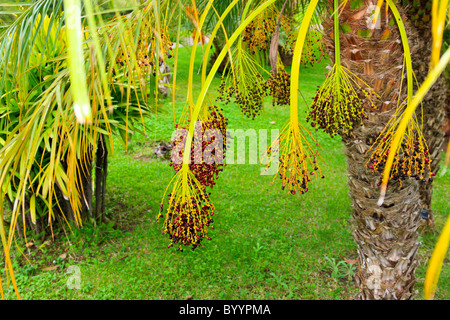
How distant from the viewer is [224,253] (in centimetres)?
398

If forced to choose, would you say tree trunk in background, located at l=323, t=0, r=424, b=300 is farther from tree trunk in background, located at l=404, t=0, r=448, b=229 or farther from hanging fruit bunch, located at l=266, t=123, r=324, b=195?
tree trunk in background, located at l=404, t=0, r=448, b=229

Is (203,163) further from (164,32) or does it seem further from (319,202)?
(319,202)

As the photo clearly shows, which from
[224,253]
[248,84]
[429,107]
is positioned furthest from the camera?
[224,253]

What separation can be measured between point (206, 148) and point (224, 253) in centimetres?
254

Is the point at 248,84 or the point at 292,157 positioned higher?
the point at 248,84

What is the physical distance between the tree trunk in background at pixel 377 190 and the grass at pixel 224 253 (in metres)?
0.73

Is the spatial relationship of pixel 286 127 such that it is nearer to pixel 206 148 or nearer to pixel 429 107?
pixel 206 148

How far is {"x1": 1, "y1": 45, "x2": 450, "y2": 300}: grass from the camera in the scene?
346 centimetres

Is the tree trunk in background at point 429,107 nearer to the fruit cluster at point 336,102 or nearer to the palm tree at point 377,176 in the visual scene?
the palm tree at point 377,176

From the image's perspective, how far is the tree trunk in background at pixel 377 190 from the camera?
81.5 inches

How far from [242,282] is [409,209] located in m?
1.76

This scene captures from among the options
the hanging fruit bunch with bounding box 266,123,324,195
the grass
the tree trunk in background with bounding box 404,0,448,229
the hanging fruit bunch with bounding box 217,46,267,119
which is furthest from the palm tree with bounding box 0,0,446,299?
the tree trunk in background with bounding box 404,0,448,229

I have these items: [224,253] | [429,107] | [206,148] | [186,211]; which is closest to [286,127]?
[206,148]

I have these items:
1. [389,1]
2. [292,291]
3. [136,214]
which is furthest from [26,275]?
[389,1]
